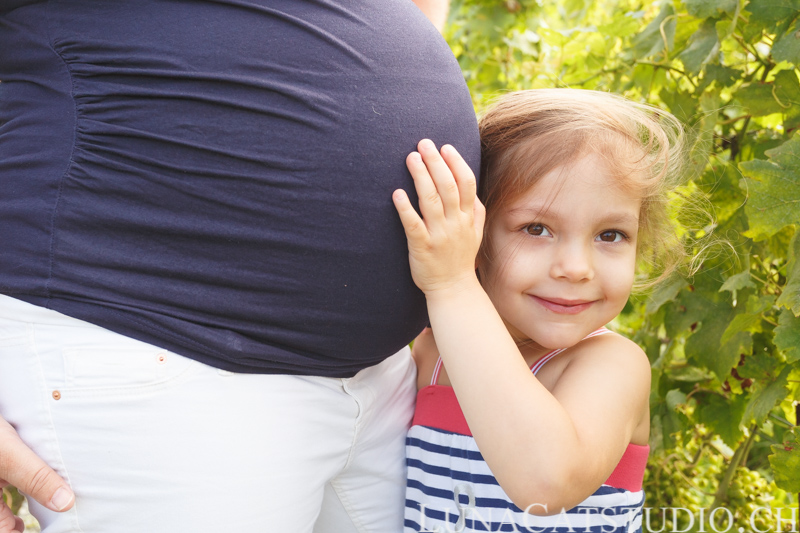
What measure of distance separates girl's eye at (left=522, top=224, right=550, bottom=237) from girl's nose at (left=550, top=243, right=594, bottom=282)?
0.14 feet

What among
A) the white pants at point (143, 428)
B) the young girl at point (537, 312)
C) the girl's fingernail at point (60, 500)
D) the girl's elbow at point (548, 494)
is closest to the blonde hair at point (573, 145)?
the young girl at point (537, 312)

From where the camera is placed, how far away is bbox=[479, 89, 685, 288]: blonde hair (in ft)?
4.13

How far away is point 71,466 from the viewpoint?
948 millimetres

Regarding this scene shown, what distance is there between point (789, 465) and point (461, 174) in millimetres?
860

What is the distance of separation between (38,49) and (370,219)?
552mm

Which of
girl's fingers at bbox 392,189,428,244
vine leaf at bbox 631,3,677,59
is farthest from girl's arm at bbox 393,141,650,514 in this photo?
vine leaf at bbox 631,3,677,59

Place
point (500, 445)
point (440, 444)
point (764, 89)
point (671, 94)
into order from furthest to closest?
1. point (671, 94)
2. point (764, 89)
3. point (440, 444)
4. point (500, 445)

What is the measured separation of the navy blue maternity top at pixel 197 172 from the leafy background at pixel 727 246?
832 millimetres

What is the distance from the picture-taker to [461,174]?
1.07 metres

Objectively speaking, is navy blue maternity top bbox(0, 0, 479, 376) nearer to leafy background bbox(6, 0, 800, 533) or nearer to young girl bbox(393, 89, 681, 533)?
young girl bbox(393, 89, 681, 533)

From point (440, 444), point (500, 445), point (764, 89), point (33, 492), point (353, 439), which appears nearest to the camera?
point (33, 492)

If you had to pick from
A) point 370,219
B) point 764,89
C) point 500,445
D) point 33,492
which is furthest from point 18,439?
point 764,89

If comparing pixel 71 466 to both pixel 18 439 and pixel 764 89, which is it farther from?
pixel 764 89

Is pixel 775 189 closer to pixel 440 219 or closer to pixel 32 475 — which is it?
pixel 440 219
